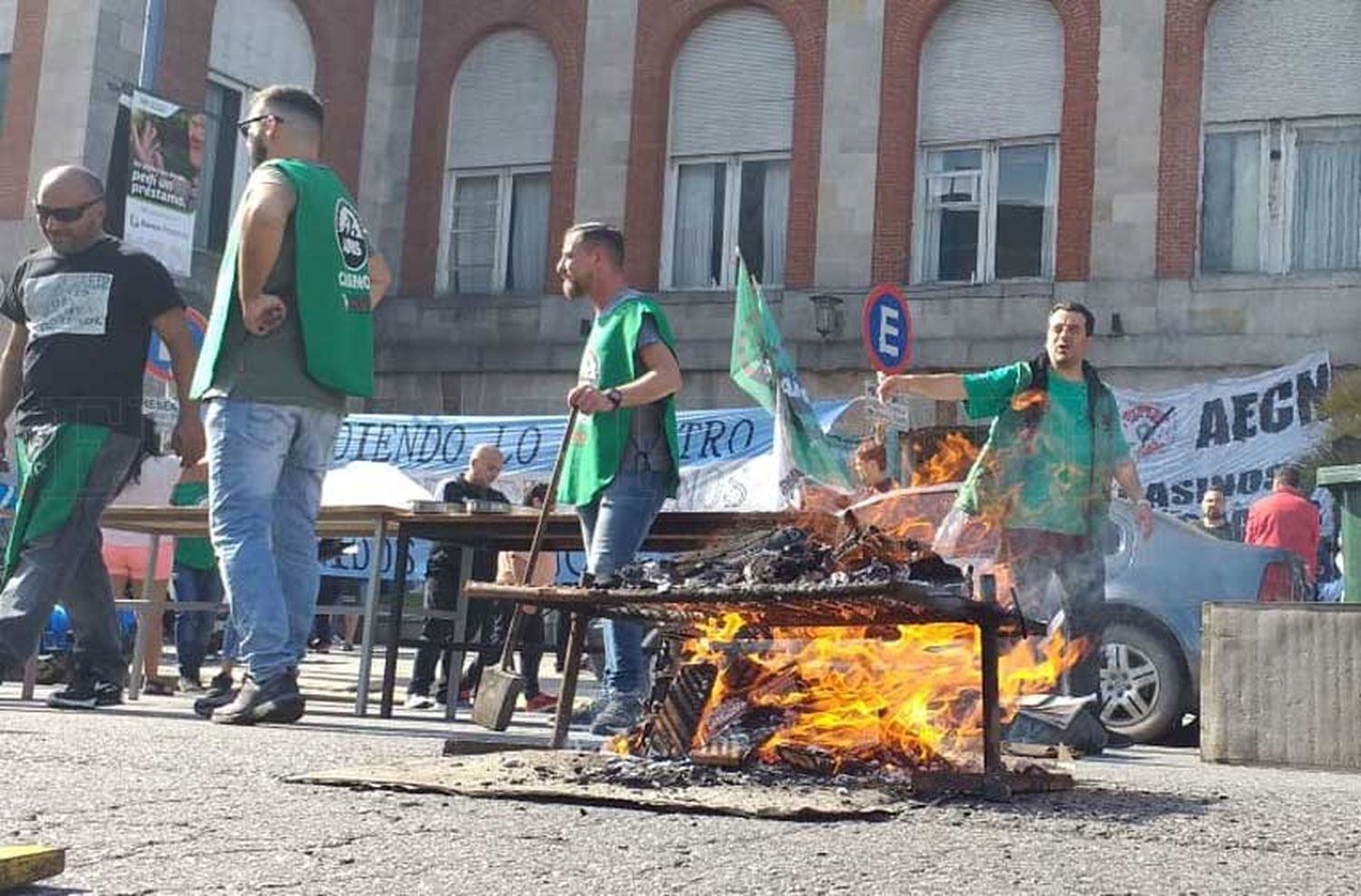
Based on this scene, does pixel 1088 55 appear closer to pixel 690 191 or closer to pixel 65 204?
pixel 690 191

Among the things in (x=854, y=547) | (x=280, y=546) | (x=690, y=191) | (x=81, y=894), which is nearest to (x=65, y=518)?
(x=280, y=546)

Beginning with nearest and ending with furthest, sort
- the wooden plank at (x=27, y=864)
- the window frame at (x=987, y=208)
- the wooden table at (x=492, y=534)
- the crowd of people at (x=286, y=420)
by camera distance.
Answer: the wooden plank at (x=27, y=864) → the crowd of people at (x=286, y=420) → the wooden table at (x=492, y=534) → the window frame at (x=987, y=208)

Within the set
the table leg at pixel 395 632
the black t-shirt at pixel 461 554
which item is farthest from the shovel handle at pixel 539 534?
the black t-shirt at pixel 461 554

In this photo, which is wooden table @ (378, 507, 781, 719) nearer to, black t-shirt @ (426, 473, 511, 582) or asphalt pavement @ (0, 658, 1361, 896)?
black t-shirt @ (426, 473, 511, 582)

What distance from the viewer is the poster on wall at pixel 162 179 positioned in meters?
20.7

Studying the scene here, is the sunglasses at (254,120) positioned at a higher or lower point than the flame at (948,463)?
higher

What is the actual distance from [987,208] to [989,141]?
2.73ft

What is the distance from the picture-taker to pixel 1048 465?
8742 millimetres

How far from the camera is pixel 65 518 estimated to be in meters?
7.88

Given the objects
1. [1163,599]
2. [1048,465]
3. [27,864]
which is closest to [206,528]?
[1048,465]

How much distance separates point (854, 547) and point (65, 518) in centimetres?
377

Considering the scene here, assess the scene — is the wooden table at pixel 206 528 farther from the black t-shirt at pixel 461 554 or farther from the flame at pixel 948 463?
the flame at pixel 948 463

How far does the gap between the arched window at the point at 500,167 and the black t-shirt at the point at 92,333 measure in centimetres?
1853

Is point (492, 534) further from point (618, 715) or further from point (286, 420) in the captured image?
point (618, 715)
